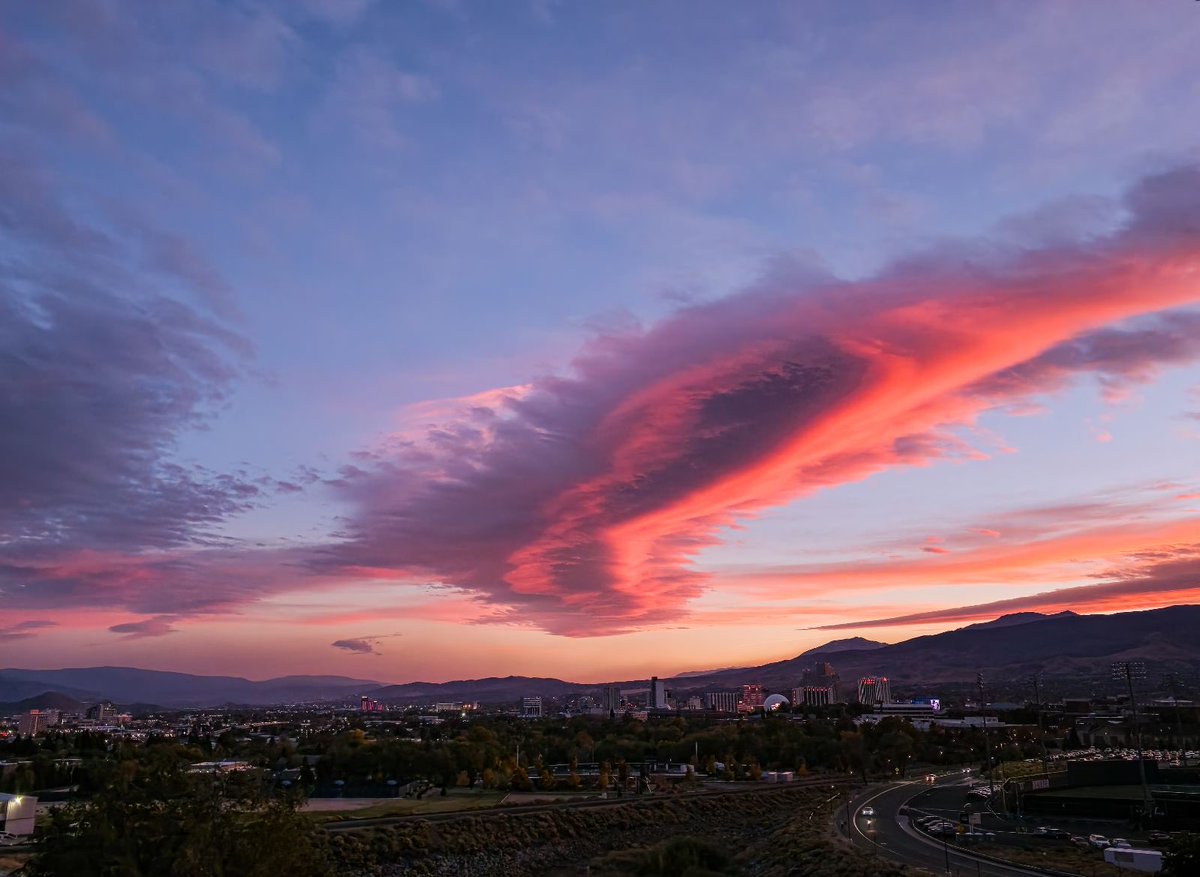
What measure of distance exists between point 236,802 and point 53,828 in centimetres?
555

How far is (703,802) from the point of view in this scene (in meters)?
79.1

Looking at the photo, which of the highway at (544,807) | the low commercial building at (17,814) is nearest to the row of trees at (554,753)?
the highway at (544,807)

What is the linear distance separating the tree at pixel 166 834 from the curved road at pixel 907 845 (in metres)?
32.5

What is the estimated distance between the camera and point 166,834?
27359 millimetres

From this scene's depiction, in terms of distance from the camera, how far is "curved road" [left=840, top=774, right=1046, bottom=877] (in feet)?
144

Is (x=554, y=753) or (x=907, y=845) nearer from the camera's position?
(x=907, y=845)

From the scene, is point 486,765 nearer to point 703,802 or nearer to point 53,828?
point 703,802

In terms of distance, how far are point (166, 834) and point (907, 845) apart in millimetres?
42863

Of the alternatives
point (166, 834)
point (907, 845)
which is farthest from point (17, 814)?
point (907, 845)

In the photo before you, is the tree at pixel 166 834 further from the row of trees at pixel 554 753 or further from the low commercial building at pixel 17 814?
the row of trees at pixel 554 753

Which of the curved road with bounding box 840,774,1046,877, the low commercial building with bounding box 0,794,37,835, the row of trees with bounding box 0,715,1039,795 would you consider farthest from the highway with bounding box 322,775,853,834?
the low commercial building with bounding box 0,794,37,835

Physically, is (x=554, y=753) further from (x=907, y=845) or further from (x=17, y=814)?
(x=907, y=845)

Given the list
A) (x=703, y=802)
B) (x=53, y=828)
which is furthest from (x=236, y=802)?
(x=703, y=802)

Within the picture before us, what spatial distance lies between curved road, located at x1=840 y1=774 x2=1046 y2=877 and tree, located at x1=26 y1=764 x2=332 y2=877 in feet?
107
